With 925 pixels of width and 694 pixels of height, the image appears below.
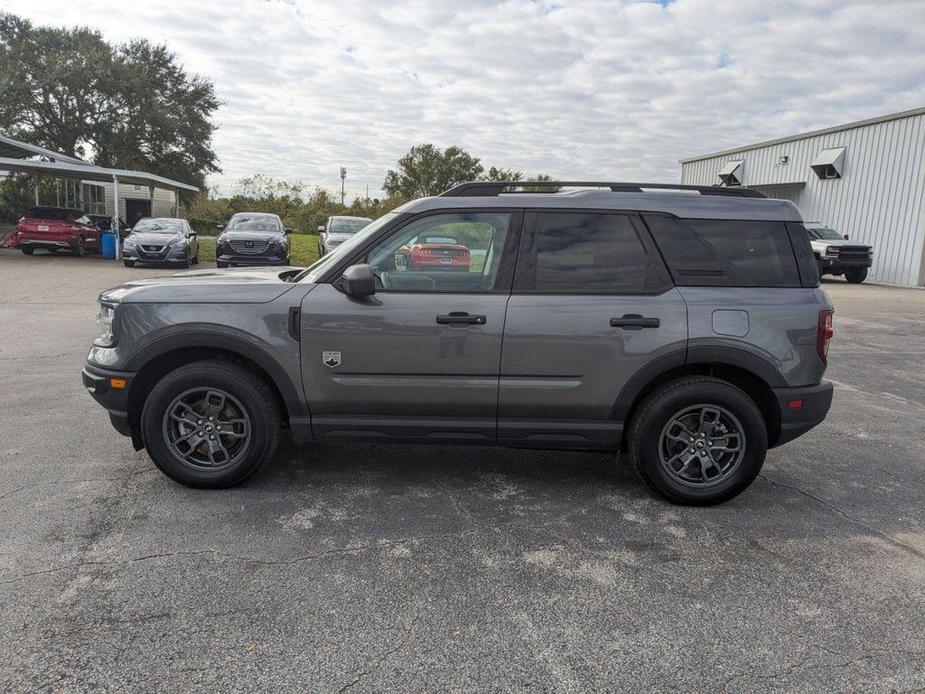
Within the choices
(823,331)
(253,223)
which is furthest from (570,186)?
(253,223)

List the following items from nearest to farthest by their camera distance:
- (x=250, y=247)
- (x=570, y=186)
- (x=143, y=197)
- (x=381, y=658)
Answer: (x=381, y=658)
(x=570, y=186)
(x=250, y=247)
(x=143, y=197)

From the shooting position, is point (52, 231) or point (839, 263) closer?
point (839, 263)

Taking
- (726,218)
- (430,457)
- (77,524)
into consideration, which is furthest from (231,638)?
(726,218)

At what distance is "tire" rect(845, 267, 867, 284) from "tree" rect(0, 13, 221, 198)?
106ft

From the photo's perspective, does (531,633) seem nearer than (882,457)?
Yes

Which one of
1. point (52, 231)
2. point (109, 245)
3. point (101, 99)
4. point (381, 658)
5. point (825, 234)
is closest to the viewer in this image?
point (381, 658)

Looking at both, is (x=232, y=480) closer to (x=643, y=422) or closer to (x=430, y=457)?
(x=430, y=457)

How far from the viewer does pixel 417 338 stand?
3832 mm

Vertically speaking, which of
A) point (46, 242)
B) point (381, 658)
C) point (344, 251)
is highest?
point (344, 251)

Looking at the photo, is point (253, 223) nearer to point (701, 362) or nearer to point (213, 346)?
point (213, 346)

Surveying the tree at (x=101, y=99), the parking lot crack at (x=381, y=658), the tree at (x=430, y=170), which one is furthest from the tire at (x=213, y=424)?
the tree at (x=430, y=170)

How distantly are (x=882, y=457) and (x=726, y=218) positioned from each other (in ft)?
8.29

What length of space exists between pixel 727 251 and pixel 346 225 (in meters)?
17.7

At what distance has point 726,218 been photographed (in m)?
3.96
